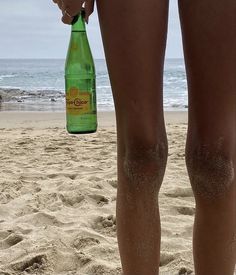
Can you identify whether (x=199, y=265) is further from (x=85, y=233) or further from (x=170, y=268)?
(x=85, y=233)

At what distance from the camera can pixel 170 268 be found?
94.1 inches

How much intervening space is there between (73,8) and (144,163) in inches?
22.8

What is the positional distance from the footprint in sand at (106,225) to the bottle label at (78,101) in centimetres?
114

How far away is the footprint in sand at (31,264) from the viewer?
242 centimetres

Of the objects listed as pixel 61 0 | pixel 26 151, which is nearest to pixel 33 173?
pixel 26 151

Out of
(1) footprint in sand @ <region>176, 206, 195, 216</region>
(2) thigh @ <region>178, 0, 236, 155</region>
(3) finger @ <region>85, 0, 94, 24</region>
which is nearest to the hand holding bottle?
(3) finger @ <region>85, 0, 94, 24</region>

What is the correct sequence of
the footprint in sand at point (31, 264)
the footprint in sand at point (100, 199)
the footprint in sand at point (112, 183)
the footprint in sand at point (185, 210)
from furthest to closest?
the footprint in sand at point (112, 183) → the footprint in sand at point (100, 199) → the footprint in sand at point (185, 210) → the footprint in sand at point (31, 264)

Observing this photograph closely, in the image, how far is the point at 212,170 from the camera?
4.85ft

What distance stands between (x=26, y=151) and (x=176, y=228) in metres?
3.27

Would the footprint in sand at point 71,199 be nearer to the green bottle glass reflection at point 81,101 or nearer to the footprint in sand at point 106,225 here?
the footprint in sand at point 106,225

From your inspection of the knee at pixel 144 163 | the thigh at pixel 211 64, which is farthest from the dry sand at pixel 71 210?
the thigh at pixel 211 64

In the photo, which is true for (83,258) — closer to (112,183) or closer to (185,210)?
(185,210)

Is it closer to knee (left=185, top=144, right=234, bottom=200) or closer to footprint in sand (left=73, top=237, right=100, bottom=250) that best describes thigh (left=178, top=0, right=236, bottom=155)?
knee (left=185, top=144, right=234, bottom=200)

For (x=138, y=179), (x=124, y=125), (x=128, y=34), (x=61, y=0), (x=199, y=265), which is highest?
Result: (x=61, y=0)
